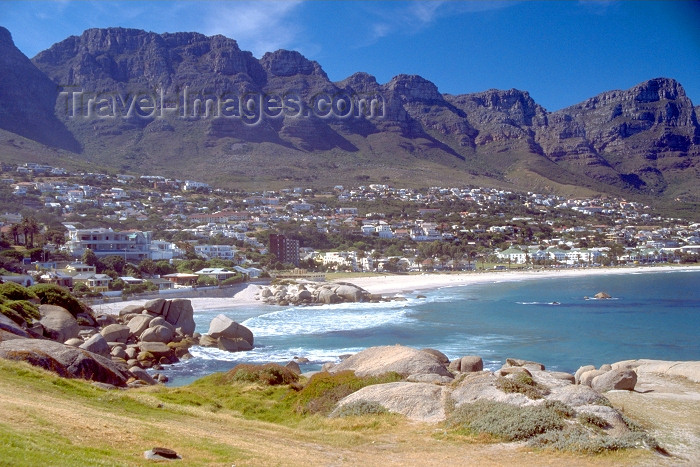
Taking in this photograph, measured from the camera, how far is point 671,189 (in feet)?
593

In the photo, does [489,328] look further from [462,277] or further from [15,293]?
[462,277]

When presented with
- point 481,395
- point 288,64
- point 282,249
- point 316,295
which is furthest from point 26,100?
point 481,395

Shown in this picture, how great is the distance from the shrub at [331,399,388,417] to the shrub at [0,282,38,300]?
1915 centimetres

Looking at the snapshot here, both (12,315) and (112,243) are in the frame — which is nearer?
(12,315)

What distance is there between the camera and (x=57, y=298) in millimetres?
30094

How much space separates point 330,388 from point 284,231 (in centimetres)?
8177

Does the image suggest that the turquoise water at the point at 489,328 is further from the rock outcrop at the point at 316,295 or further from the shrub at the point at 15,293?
the shrub at the point at 15,293

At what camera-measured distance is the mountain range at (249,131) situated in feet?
444

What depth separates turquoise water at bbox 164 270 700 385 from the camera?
28578 millimetres

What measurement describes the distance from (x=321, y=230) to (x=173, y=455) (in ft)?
304

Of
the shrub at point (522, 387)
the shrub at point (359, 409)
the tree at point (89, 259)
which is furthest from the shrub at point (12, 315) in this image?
the tree at point (89, 259)

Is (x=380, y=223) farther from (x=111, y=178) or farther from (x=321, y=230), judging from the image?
(x=111, y=178)

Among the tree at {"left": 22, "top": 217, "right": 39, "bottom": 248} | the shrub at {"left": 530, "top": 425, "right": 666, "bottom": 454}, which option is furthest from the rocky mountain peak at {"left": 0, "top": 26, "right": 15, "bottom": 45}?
the shrub at {"left": 530, "top": 425, "right": 666, "bottom": 454}

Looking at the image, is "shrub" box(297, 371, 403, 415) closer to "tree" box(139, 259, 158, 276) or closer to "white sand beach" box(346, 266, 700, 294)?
"tree" box(139, 259, 158, 276)
